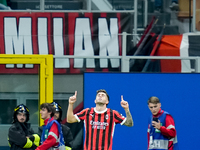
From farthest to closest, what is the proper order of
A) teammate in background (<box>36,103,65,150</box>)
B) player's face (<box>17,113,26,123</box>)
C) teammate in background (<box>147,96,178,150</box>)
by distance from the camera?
player's face (<box>17,113,26,123</box>)
teammate in background (<box>147,96,178,150</box>)
teammate in background (<box>36,103,65,150</box>)

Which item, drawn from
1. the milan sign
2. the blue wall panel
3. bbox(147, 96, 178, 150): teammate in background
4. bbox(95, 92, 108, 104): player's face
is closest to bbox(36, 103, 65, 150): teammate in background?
bbox(95, 92, 108, 104): player's face

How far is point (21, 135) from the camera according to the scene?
7.91 meters

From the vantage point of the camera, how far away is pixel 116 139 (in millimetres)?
9547

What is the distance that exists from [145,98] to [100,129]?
2755 millimetres

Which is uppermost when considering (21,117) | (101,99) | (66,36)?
(66,36)

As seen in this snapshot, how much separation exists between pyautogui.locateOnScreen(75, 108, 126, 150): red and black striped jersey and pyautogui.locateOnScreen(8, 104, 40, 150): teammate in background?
1.32 m

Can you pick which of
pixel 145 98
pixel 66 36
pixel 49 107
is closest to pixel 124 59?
pixel 145 98

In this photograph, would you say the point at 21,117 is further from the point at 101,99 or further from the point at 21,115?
the point at 101,99

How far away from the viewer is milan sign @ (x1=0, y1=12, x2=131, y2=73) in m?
9.77

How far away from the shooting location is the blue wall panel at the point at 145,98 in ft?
31.3

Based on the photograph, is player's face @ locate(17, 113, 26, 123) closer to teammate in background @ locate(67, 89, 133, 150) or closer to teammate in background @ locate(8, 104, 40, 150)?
teammate in background @ locate(8, 104, 40, 150)

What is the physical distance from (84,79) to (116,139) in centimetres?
123

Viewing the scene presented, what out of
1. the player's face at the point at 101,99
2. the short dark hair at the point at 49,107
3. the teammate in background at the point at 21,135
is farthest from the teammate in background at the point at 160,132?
the teammate in background at the point at 21,135

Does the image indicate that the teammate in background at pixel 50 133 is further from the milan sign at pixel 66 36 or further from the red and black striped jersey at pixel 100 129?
the milan sign at pixel 66 36
